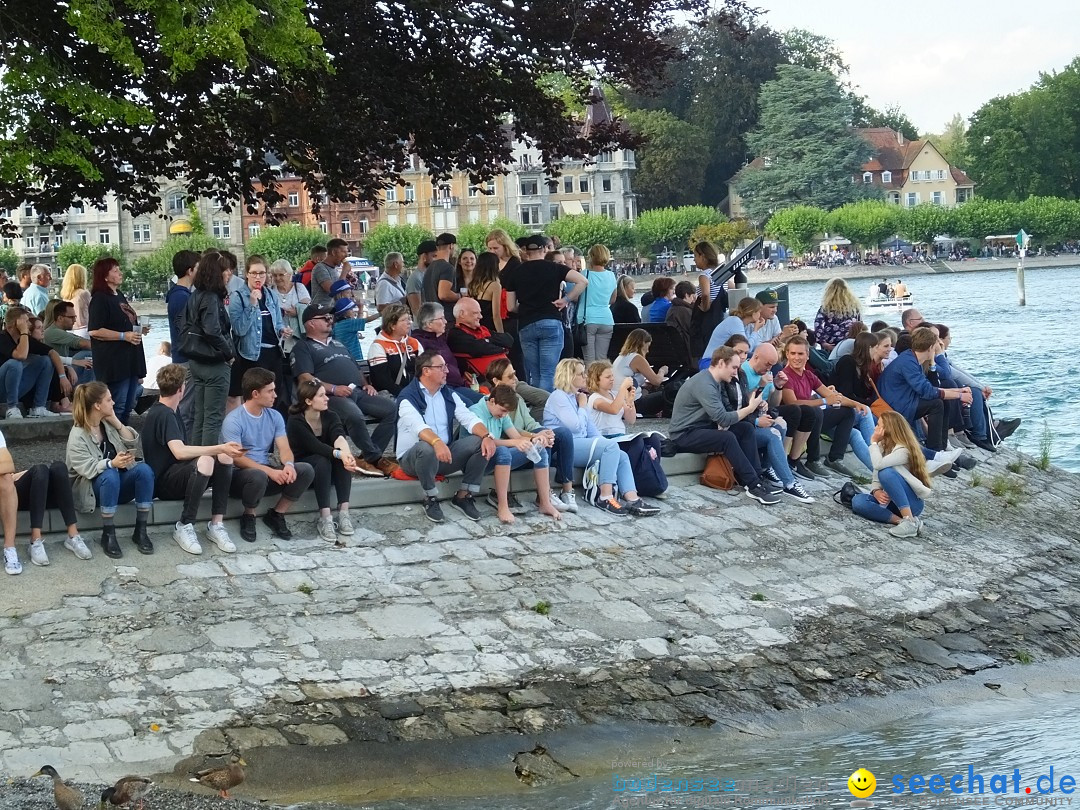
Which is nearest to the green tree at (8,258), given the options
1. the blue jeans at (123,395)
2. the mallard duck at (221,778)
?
the blue jeans at (123,395)

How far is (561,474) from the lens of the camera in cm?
1317

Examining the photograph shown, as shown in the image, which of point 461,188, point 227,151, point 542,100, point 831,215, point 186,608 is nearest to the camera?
point 186,608

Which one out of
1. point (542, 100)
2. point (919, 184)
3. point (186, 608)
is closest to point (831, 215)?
point (919, 184)

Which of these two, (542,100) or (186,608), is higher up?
(542,100)

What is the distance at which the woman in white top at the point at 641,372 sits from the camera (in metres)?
15.3

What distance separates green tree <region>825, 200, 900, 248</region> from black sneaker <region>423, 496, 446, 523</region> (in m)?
100

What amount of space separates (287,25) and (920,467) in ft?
23.7

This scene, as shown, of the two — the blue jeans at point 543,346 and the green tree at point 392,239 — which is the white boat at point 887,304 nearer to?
A: the green tree at point 392,239

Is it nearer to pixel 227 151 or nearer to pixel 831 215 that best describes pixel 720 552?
pixel 227 151

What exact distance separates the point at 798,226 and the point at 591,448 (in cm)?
9762

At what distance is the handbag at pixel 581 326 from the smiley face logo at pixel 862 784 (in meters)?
8.23

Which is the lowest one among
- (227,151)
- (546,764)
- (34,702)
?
(546,764)

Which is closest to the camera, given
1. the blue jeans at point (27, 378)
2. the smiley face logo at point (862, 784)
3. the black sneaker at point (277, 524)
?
the smiley face logo at point (862, 784)

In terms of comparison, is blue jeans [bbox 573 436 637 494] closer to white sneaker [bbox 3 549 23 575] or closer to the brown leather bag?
the brown leather bag
